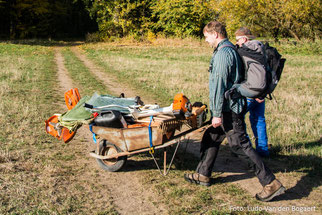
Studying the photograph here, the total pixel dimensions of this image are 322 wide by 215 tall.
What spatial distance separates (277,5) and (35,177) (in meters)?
25.8

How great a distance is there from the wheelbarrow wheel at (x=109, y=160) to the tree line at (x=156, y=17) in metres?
24.3

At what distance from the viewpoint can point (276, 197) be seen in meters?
4.21

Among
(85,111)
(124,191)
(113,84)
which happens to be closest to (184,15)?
(113,84)

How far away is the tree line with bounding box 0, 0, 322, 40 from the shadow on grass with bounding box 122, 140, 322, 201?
2275 cm

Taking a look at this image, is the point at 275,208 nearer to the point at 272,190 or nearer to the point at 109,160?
the point at 272,190

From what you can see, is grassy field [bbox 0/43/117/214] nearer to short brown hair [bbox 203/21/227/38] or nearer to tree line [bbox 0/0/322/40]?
short brown hair [bbox 203/21/227/38]

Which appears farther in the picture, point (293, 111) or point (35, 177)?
point (293, 111)

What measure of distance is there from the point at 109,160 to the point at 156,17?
37.4 metres

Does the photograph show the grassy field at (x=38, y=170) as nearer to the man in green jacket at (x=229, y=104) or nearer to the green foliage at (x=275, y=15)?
the man in green jacket at (x=229, y=104)

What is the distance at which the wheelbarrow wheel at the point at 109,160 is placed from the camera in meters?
4.88

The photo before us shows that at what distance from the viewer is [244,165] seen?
17.5 feet

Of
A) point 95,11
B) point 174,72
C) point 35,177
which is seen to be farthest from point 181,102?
point 95,11

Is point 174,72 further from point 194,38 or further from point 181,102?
point 194,38

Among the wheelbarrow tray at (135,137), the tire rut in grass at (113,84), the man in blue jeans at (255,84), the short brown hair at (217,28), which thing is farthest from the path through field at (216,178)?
the tire rut in grass at (113,84)
